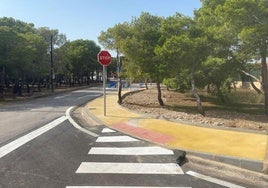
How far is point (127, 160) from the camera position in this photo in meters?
8.72

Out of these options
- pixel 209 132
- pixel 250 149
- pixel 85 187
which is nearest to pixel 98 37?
pixel 209 132

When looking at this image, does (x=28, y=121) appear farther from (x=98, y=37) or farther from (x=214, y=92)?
(x=214, y=92)

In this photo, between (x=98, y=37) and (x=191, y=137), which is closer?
(x=191, y=137)

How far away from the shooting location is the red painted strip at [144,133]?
437 inches

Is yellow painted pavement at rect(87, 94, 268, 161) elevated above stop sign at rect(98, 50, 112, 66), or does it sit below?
below

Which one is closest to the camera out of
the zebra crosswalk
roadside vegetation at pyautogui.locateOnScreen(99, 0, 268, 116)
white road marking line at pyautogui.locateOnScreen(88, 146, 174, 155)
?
the zebra crosswalk

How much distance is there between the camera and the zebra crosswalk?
302 inches

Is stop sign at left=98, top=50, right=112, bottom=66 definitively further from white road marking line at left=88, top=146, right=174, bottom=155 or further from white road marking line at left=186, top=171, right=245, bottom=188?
white road marking line at left=186, top=171, right=245, bottom=188

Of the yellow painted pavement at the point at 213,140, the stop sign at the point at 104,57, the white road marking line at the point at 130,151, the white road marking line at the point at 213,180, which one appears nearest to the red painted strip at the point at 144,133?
the yellow painted pavement at the point at 213,140

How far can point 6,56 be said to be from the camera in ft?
115

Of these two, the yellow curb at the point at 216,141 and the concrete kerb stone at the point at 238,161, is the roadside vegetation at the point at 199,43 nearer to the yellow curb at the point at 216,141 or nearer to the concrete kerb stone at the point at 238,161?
the yellow curb at the point at 216,141

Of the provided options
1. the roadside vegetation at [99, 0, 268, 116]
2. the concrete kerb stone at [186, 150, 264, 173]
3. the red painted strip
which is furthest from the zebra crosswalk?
the roadside vegetation at [99, 0, 268, 116]

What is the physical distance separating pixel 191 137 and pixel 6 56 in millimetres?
27797

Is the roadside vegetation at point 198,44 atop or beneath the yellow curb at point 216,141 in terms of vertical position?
atop
